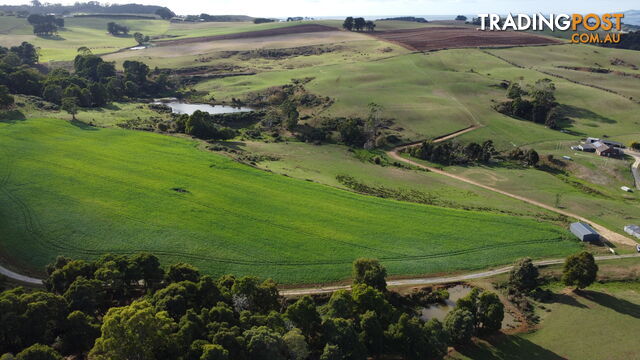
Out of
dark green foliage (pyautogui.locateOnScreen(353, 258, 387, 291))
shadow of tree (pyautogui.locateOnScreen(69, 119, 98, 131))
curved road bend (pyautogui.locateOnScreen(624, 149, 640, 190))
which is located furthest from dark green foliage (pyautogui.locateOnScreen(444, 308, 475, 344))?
shadow of tree (pyautogui.locateOnScreen(69, 119, 98, 131))

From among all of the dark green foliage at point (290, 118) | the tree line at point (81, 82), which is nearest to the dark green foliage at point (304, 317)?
the dark green foliage at point (290, 118)

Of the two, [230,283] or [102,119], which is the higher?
[102,119]

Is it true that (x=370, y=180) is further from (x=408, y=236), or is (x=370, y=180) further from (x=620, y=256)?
(x=620, y=256)

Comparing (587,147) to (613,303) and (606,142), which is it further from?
(613,303)

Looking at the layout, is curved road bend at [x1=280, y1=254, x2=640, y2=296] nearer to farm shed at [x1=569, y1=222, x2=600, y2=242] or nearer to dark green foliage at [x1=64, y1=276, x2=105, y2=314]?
farm shed at [x1=569, y1=222, x2=600, y2=242]

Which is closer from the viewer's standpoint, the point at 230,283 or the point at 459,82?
the point at 230,283

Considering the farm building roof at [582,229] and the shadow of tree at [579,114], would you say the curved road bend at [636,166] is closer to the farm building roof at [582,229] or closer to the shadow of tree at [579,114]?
the shadow of tree at [579,114]

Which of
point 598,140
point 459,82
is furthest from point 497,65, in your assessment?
point 598,140
